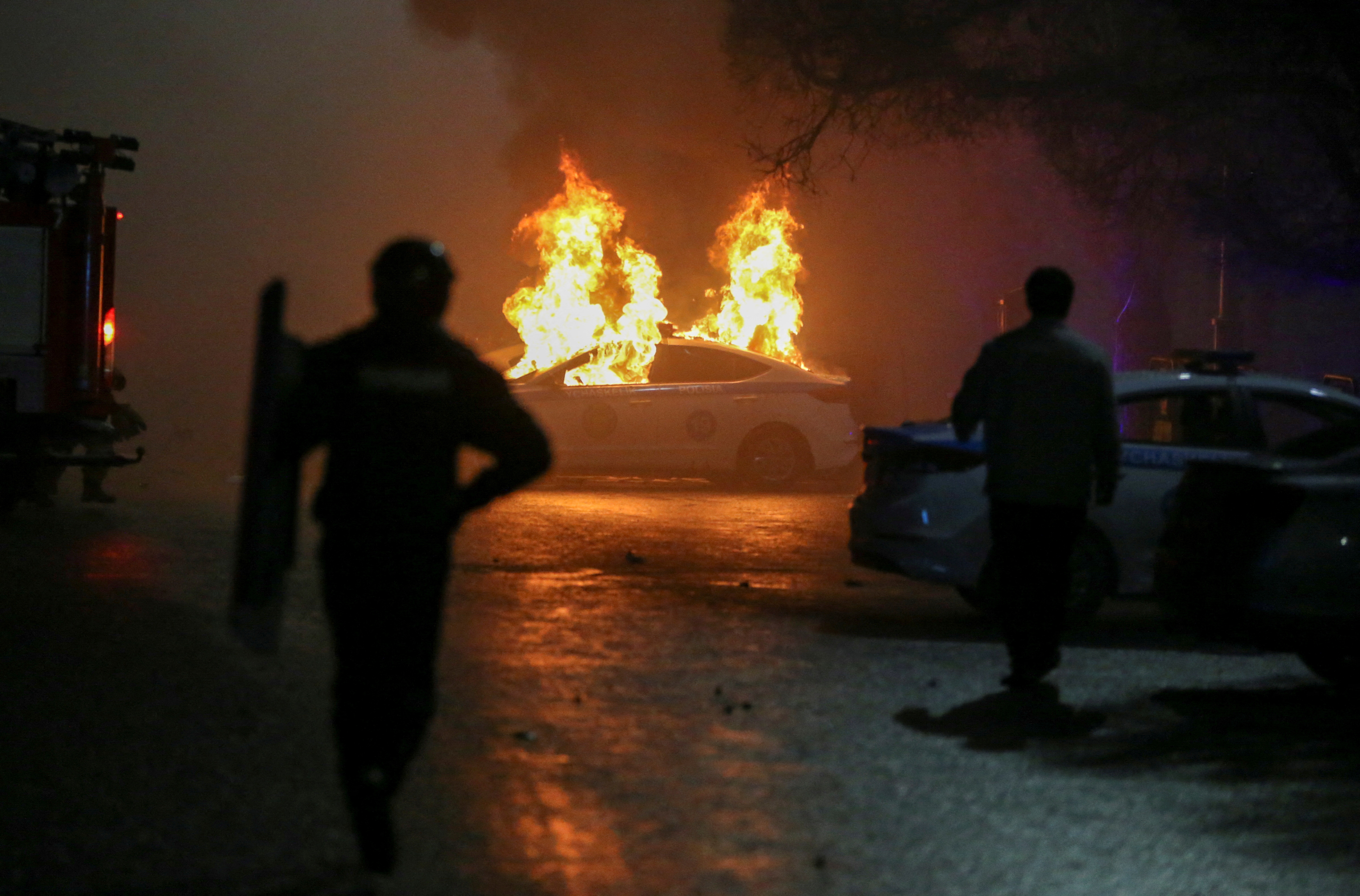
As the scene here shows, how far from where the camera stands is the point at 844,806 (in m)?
5.17

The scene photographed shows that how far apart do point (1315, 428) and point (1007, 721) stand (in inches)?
141

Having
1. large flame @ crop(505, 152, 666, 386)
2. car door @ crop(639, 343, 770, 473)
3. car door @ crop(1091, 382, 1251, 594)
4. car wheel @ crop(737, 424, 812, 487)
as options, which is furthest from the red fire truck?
car door @ crop(1091, 382, 1251, 594)

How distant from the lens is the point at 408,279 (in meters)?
4.14

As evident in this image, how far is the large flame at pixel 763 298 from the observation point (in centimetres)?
2533

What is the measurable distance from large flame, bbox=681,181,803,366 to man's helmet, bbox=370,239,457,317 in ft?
65.8

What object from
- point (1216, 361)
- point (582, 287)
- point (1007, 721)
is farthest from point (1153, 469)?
point (582, 287)

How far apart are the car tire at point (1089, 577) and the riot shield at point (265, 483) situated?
16.8 ft

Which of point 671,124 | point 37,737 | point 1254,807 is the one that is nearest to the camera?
point 1254,807

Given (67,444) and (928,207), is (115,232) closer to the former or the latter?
(67,444)

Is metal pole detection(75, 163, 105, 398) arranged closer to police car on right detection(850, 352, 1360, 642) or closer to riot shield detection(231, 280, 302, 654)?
police car on right detection(850, 352, 1360, 642)

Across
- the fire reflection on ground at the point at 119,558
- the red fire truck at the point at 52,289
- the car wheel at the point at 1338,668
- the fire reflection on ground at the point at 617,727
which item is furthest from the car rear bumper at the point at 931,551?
the red fire truck at the point at 52,289

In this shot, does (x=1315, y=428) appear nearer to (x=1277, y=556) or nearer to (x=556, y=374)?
(x=1277, y=556)

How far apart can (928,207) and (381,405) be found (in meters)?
32.5

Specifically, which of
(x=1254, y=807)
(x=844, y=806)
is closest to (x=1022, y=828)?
(x=844, y=806)
